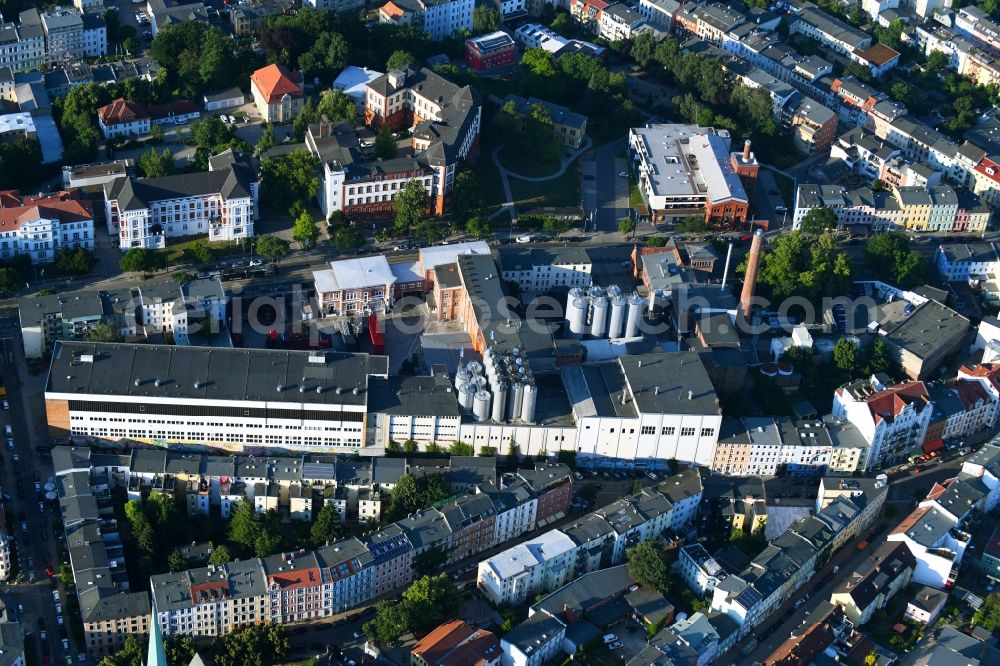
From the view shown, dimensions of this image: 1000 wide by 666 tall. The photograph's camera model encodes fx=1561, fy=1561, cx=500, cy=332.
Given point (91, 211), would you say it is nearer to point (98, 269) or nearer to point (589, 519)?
point (98, 269)

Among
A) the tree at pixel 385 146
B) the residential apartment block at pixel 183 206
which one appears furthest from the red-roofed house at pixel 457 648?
the tree at pixel 385 146

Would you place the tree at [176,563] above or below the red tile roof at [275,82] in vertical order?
below

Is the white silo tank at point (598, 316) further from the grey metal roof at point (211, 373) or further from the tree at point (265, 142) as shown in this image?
the tree at point (265, 142)

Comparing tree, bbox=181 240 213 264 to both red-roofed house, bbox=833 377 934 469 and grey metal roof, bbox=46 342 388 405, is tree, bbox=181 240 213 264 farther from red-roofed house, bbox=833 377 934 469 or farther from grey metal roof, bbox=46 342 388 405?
red-roofed house, bbox=833 377 934 469

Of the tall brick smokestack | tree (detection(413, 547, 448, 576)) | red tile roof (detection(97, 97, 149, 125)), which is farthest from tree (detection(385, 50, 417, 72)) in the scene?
tree (detection(413, 547, 448, 576))

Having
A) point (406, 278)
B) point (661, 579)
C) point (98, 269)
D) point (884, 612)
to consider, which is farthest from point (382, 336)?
point (884, 612)

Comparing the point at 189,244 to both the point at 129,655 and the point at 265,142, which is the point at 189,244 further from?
the point at 129,655

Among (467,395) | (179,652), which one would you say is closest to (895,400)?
(467,395)
